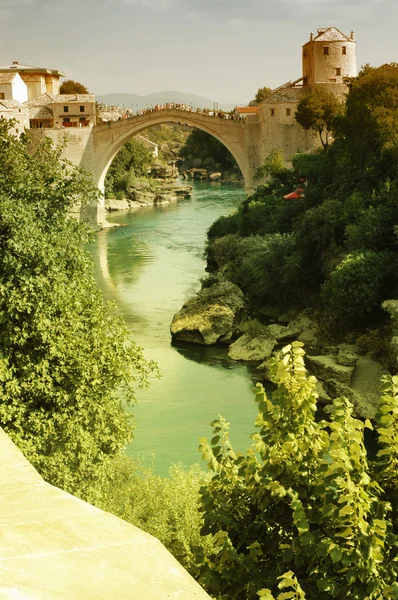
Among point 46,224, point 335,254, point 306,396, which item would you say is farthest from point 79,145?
point 306,396

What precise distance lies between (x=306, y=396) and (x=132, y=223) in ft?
85.6

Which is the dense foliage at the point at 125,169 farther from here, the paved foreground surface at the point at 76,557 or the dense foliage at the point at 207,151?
the paved foreground surface at the point at 76,557

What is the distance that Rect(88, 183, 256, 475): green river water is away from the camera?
9.66m

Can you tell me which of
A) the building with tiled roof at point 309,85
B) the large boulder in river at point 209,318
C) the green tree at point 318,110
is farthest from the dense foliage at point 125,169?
the large boulder in river at point 209,318

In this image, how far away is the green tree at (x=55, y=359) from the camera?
6.69 metres

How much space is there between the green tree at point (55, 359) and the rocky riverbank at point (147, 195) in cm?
2580

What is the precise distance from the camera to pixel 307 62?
1164 inches

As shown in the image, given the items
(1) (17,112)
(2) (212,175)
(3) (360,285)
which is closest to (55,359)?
(3) (360,285)

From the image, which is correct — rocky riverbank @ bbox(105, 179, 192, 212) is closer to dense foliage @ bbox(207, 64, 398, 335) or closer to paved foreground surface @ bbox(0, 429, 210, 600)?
dense foliage @ bbox(207, 64, 398, 335)

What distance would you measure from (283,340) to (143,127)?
65.8ft

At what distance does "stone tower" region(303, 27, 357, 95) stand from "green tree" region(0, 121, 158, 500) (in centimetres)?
2248

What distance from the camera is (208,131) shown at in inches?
1241

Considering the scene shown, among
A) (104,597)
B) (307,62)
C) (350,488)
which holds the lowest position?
(350,488)

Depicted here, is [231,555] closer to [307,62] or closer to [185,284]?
[185,284]
